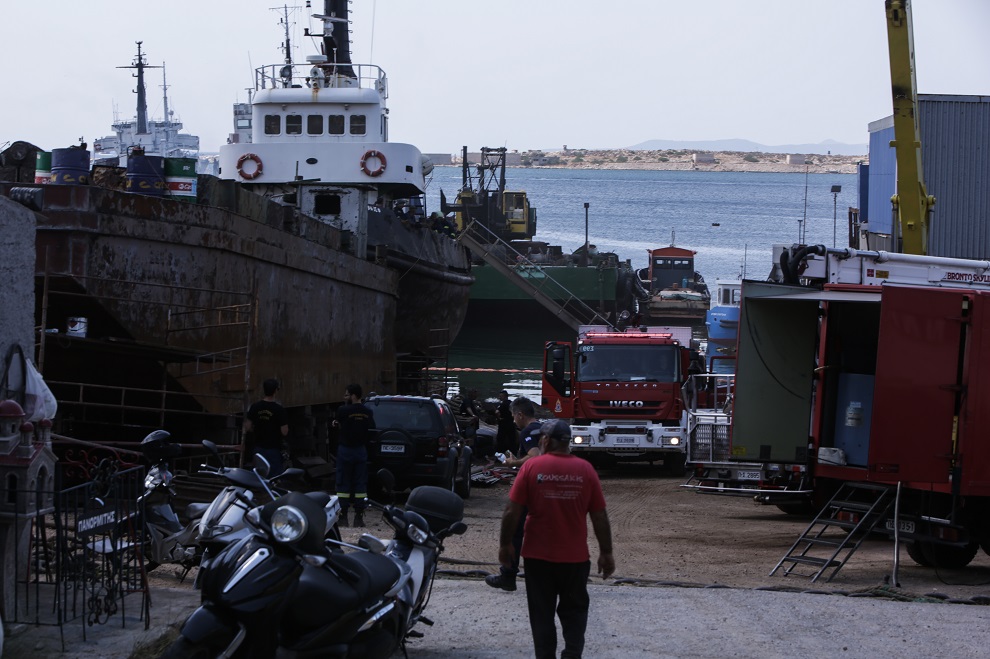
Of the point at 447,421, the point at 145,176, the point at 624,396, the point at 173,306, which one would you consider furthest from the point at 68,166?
the point at 624,396

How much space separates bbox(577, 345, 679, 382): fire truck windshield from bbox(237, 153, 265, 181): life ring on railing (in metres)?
9.05

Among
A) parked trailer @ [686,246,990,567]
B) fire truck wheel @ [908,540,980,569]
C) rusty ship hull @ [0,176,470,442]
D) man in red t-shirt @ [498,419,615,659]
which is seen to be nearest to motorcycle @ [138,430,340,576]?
man in red t-shirt @ [498,419,615,659]

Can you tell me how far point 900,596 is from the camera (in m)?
9.10

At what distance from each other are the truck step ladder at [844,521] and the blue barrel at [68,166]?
8607 mm

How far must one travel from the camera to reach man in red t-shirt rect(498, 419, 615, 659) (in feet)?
20.6

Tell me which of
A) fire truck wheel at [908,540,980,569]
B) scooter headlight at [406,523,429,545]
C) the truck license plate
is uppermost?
scooter headlight at [406,523,429,545]

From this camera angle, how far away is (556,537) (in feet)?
20.6

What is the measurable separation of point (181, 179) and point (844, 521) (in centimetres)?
858

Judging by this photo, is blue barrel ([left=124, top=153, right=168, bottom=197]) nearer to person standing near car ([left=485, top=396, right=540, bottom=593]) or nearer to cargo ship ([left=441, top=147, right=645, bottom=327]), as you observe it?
person standing near car ([left=485, top=396, right=540, bottom=593])

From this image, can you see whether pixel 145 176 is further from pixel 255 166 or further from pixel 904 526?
pixel 255 166

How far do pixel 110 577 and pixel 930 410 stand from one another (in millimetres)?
6934

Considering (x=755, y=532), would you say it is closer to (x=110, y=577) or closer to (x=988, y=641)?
(x=988, y=641)

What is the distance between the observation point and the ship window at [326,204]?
24.6 metres

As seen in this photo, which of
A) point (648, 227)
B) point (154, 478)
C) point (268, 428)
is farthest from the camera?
point (648, 227)
